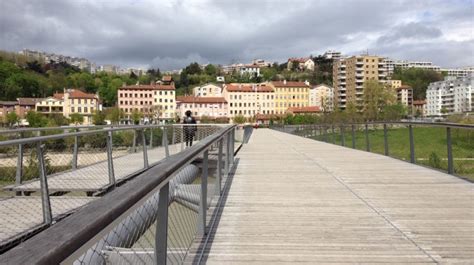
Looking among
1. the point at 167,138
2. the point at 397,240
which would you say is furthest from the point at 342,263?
the point at 167,138

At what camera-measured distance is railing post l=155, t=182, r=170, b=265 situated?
9.21 ft

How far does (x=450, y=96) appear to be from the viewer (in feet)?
569

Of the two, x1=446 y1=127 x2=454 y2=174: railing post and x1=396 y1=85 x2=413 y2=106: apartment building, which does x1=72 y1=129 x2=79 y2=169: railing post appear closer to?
x1=446 y1=127 x2=454 y2=174: railing post

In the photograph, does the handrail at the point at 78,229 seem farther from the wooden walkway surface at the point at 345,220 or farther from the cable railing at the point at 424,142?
the cable railing at the point at 424,142

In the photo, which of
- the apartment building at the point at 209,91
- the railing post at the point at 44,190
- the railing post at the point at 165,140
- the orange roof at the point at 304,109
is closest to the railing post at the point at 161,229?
the railing post at the point at 44,190

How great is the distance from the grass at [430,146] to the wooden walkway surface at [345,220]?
2.66 ft

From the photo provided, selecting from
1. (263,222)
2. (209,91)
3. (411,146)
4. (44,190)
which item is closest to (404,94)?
(209,91)

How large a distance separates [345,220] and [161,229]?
333 centimetres

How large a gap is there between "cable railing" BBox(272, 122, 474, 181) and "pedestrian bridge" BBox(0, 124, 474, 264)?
797mm

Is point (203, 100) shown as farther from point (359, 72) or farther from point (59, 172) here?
point (59, 172)

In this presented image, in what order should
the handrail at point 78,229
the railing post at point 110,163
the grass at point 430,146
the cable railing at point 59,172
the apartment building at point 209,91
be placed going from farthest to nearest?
the apartment building at point 209,91 → the grass at point 430,146 → the railing post at point 110,163 → the cable railing at point 59,172 → the handrail at point 78,229

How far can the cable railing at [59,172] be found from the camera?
5645 mm

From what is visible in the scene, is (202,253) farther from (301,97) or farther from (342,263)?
(301,97)

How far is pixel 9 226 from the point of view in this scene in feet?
17.9
